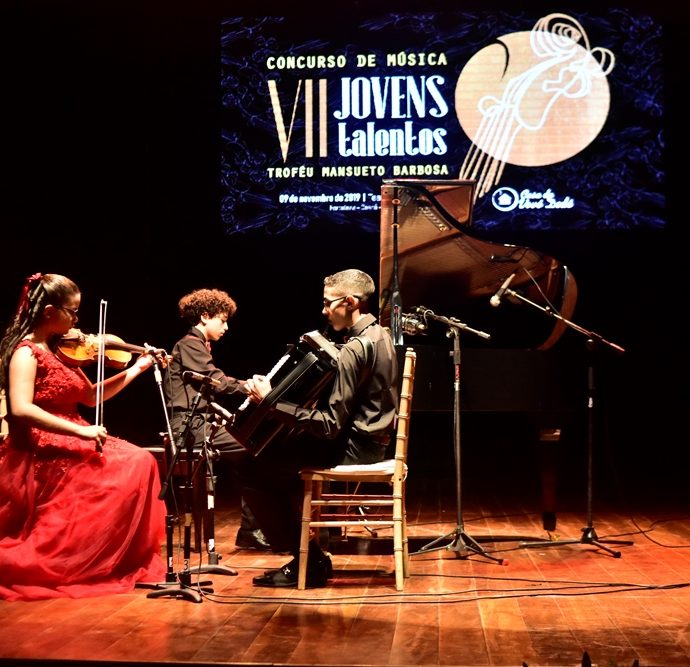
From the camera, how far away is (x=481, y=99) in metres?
6.75

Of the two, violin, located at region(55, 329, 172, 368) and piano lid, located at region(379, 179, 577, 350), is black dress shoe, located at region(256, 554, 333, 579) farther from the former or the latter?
piano lid, located at region(379, 179, 577, 350)

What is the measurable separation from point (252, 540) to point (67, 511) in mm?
1292

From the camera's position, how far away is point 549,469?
5.02m

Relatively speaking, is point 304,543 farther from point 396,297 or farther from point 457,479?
point 396,297

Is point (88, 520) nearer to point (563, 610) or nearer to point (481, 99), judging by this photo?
point (563, 610)

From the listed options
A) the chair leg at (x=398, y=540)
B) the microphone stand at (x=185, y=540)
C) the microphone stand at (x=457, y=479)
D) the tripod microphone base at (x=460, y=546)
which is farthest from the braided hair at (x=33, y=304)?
the tripod microphone base at (x=460, y=546)

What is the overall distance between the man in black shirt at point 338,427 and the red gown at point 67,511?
1.61 ft

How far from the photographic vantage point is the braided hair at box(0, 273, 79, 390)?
12.0 feet

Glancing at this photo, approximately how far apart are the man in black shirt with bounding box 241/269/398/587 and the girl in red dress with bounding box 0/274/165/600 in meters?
0.48

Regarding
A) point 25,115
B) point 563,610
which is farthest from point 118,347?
point 25,115

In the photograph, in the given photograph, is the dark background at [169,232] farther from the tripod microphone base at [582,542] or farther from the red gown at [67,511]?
the red gown at [67,511]

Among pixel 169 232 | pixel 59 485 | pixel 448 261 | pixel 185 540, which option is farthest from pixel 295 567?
pixel 169 232

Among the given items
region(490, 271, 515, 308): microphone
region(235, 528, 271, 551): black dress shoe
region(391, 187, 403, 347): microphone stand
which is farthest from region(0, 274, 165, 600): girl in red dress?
region(490, 271, 515, 308): microphone

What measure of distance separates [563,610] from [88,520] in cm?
183
